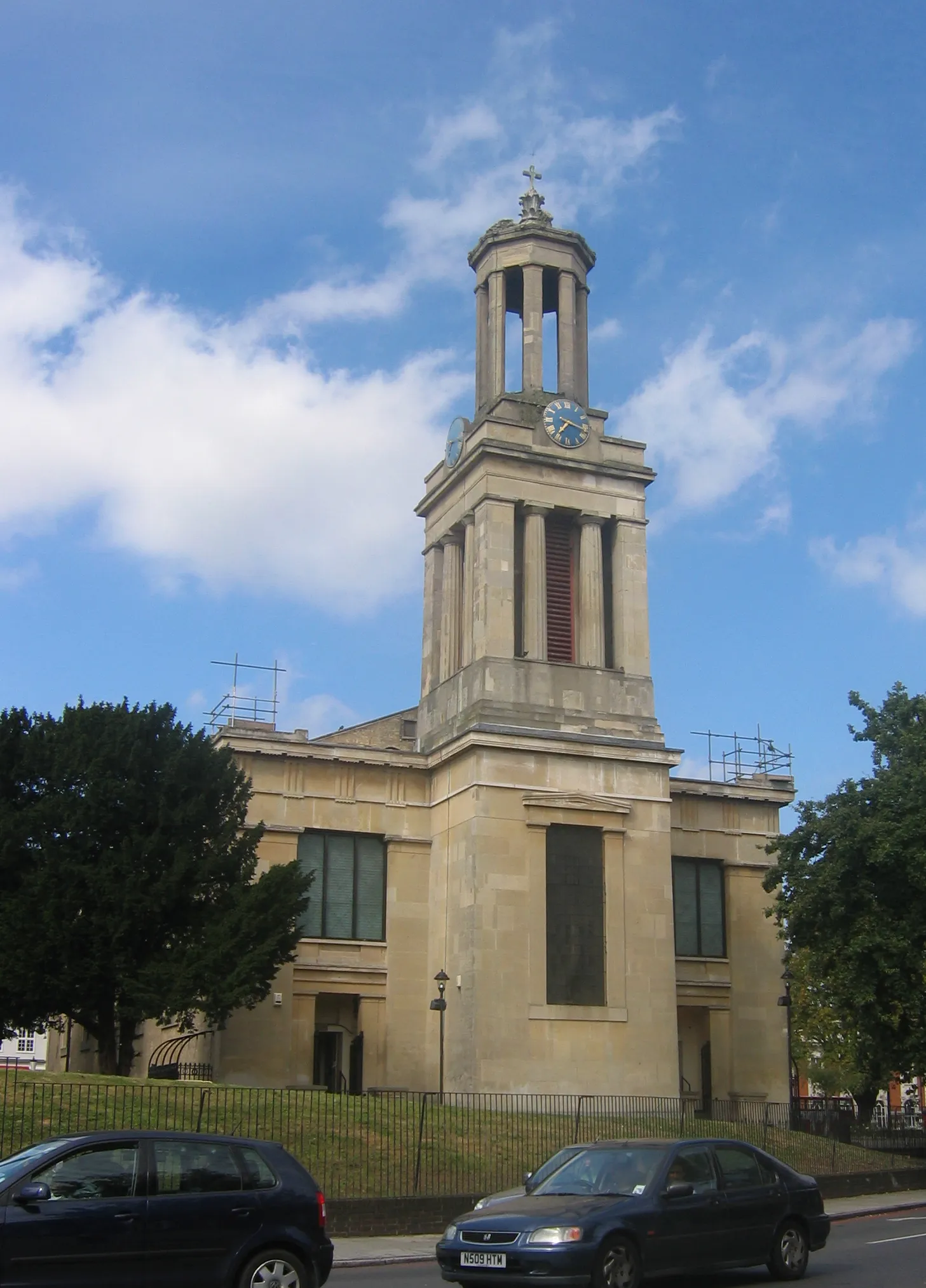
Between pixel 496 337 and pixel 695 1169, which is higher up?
pixel 496 337

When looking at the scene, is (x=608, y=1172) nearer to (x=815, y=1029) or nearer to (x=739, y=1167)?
(x=739, y=1167)

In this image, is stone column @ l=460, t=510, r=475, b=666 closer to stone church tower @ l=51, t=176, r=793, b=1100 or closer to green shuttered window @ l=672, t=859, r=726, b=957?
stone church tower @ l=51, t=176, r=793, b=1100

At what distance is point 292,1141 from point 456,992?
49.4 feet

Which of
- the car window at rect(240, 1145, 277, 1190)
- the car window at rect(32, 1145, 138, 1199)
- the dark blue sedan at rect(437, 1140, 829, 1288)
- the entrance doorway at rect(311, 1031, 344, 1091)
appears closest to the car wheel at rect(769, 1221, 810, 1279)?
the dark blue sedan at rect(437, 1140, 829, 1288)

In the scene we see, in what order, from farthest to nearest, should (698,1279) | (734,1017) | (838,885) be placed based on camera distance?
(734,1017) < (838,885) < (698,1279)

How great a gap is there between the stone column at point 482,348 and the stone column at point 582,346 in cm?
282

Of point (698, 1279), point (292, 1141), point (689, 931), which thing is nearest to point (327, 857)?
point (689, 931)

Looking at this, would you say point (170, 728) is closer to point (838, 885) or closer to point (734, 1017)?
point (838, 885)

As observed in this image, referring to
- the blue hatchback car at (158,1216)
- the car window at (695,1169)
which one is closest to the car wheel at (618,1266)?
the car window at (695,1169)

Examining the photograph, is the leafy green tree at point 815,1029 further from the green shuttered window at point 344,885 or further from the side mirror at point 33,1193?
the side mirror at point 33,1193

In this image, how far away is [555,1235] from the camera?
13.6 meters

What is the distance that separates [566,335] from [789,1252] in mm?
33640

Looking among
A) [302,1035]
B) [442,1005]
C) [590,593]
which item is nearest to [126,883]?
[442,1005]

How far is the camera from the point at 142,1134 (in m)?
13.0
